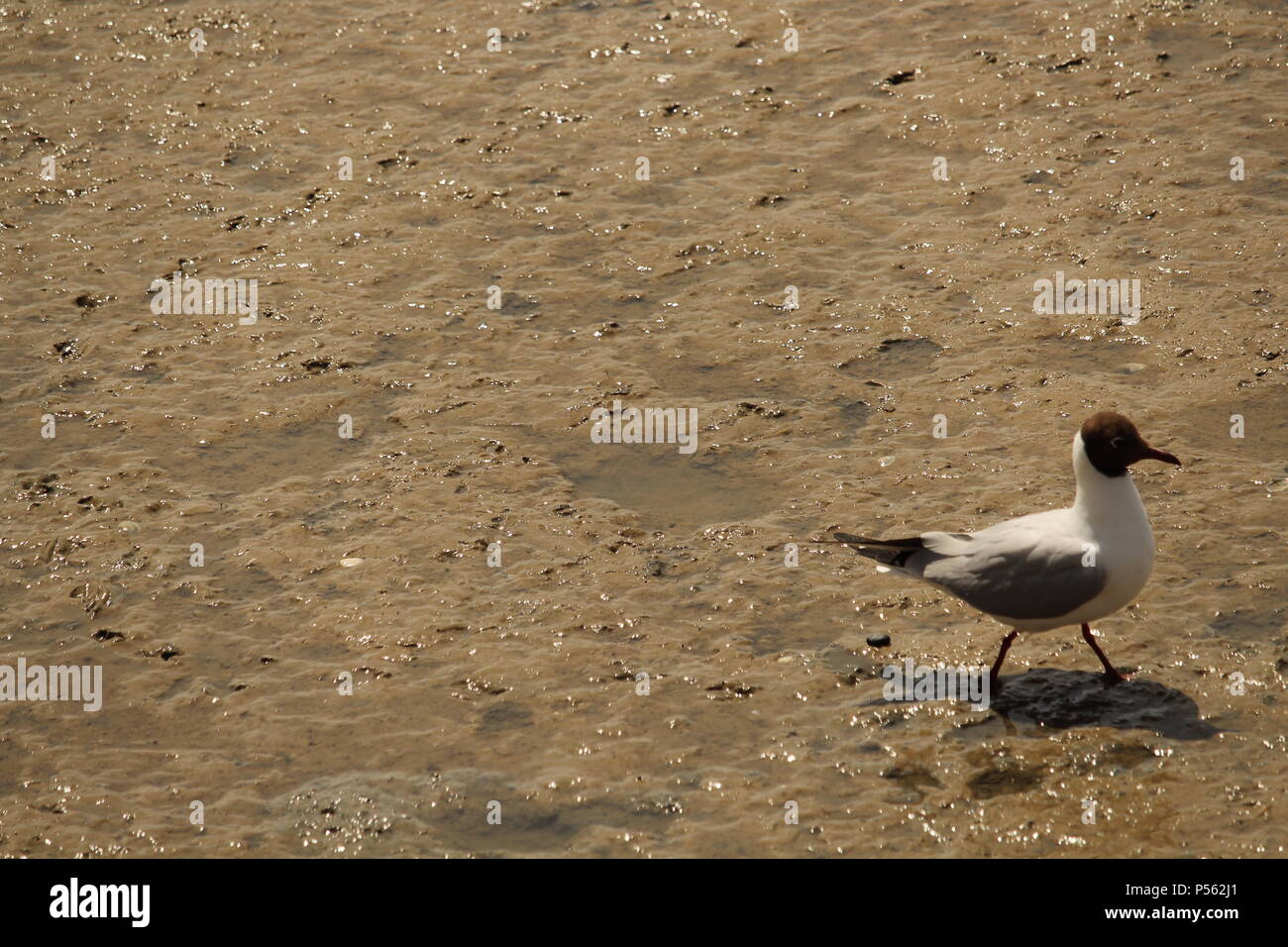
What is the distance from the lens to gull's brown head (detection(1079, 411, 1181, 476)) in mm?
5938

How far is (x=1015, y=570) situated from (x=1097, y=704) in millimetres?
639

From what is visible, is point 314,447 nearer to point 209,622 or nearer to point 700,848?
point 209,622

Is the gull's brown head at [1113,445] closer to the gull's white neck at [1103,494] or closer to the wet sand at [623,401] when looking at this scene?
the gull's white neck at [1103,494]

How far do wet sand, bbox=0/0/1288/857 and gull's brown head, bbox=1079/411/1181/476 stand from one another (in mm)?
836

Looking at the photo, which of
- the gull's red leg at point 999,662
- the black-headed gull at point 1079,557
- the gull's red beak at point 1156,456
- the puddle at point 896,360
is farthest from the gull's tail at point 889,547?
the puddle at point 896,360

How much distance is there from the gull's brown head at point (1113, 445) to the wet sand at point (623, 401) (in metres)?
0.84

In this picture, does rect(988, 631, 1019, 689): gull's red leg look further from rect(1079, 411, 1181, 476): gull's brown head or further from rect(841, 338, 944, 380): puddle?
rect(841, 338, 944, 380): puddle

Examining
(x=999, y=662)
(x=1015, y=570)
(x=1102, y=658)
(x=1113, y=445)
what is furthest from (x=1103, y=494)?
(x=999, y=662)

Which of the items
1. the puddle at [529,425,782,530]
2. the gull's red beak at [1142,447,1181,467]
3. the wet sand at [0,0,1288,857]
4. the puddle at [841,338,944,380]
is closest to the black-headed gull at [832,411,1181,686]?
the gull's red beak at [1142,447,1181,467]

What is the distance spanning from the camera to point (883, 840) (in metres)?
5.39

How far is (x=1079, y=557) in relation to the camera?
590 cm

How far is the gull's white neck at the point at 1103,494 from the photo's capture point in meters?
5.95

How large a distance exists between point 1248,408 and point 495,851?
4.62 meters

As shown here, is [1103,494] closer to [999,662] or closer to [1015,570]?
[1015,570]
